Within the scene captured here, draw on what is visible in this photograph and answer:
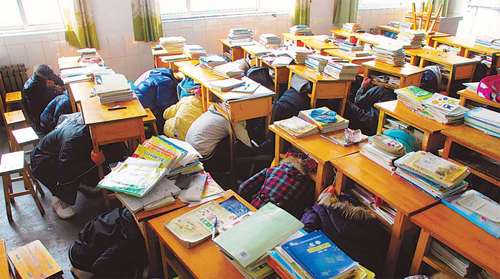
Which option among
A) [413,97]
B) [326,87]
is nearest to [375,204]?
[413,97]

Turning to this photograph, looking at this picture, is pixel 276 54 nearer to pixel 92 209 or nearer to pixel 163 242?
pixel 92 209

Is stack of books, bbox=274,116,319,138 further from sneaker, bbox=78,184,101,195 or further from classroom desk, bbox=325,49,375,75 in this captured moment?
classroom desk, bbox=325,49,375,75

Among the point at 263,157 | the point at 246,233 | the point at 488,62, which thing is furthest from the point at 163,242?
the point at 488,62

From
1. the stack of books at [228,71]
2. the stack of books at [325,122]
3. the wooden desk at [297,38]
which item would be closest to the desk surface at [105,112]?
the stack of books at [228,71]

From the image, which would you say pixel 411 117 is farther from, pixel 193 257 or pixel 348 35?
pixel 348 35

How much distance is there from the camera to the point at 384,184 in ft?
7.23

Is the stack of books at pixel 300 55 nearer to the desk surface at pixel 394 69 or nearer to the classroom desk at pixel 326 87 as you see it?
the classroom desk at pixel 326 87

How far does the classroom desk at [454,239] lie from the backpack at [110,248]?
1625mm

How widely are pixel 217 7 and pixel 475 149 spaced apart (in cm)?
531

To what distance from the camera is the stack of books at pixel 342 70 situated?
12.4 ft

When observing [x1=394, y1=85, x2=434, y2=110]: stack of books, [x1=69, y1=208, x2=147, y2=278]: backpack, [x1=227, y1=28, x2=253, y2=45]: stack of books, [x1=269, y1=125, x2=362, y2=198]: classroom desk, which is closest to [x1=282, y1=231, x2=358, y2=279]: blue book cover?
[x1=269, y1=125, x2=362, y2=198]: classroom desk

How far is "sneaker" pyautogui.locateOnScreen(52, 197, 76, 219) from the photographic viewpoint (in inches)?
125

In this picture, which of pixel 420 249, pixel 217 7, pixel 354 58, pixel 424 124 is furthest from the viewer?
pixel 217 7

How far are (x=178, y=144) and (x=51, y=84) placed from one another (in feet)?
9.83
